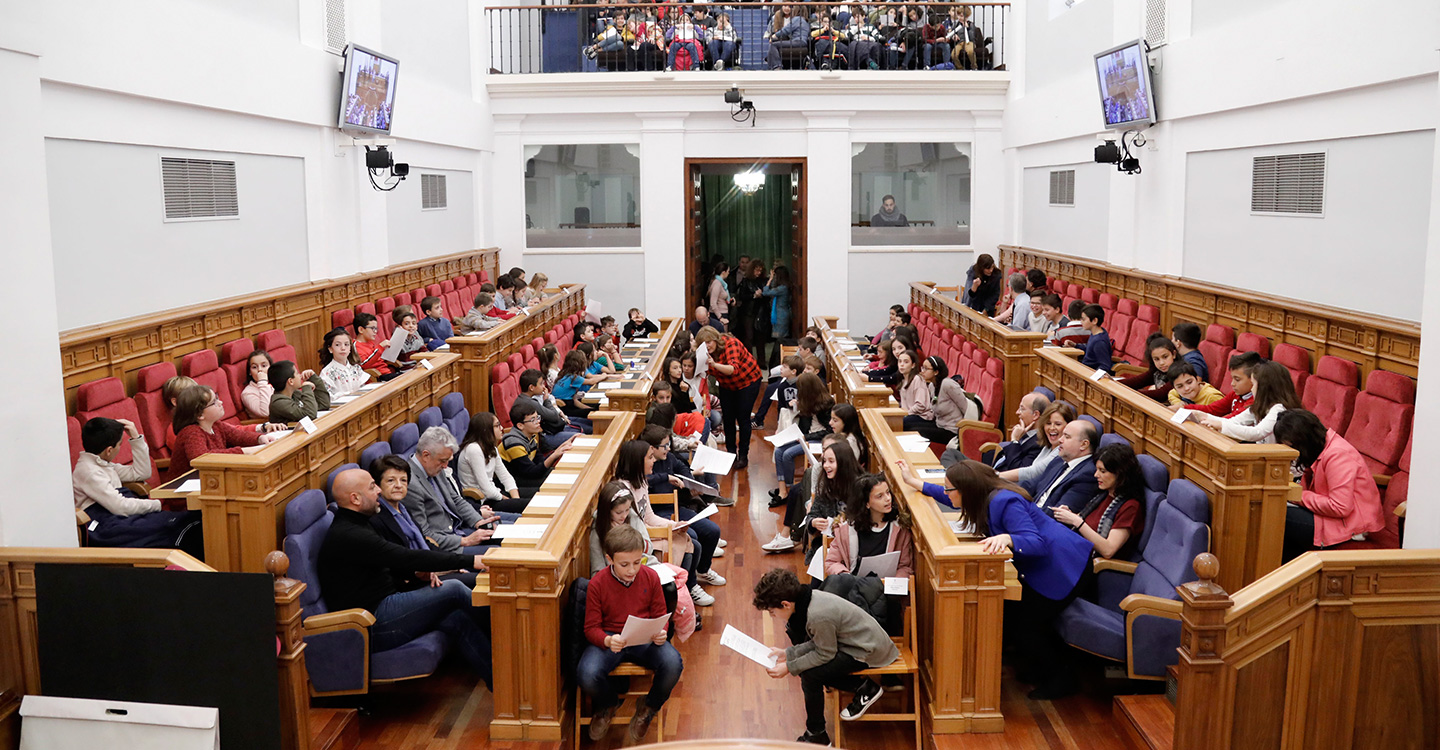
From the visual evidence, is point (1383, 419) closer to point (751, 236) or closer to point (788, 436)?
point (788, 436)

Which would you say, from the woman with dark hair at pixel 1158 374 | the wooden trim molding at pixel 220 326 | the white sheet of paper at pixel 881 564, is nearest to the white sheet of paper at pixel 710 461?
the white sheet of paper at pixel 881 564

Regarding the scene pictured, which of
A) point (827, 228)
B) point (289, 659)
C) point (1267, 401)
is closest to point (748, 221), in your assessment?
point (827, 228)

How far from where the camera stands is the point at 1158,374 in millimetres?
7484

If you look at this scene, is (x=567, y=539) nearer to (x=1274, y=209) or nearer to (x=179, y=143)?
(x=179, y=143)

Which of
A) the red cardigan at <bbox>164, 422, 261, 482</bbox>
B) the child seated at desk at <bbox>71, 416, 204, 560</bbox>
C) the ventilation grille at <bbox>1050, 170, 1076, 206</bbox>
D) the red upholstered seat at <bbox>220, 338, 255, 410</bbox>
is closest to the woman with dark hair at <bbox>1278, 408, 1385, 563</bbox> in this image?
the child seated at desk at <bbox>71, 416, 204, 560</bbox>

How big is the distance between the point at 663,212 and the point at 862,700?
11.1 meters

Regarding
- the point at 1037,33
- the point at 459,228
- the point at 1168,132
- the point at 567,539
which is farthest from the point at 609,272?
the point at 567,539

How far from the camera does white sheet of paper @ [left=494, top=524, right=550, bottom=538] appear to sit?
4.57 metres

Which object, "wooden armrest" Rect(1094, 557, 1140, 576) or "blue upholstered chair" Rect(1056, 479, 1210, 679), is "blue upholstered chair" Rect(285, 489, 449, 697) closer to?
"blue upholstered chair" Rect(1056, 479, 1210, 679)

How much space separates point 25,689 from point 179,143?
4613mm

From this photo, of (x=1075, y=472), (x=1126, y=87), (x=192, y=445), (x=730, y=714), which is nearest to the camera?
(x=730, y=714)

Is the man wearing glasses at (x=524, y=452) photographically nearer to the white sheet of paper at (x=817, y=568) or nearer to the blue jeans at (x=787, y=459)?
the blue jeans at (x=787, y=459)

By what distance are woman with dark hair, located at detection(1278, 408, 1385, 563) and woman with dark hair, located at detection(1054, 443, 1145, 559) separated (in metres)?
0.61

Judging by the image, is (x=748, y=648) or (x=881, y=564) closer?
(x=748, y=648)
